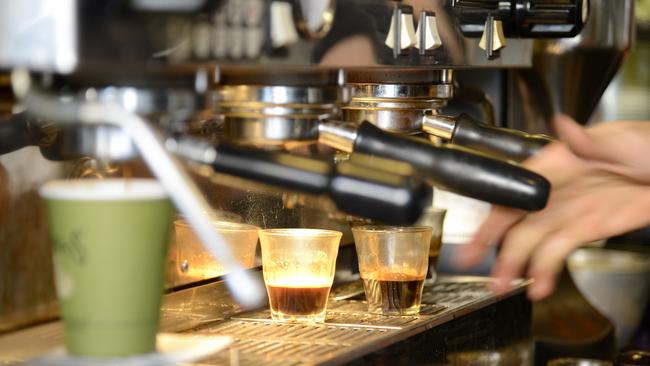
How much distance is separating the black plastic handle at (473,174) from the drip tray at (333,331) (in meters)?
0.21

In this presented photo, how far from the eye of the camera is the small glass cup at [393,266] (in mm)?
1333

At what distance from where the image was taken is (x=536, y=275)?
1143 mm

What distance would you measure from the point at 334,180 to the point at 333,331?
1.37 feet

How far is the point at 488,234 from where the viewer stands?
1.16 meters

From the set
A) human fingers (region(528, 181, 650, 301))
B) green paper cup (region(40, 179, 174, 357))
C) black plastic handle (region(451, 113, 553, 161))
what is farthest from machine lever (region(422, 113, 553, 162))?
green paper cup (region(40, 179, 174, 357))

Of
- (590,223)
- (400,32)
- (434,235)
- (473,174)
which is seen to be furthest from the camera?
(434,235)

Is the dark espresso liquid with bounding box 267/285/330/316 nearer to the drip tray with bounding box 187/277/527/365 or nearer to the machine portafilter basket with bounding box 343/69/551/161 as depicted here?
the drip tray with bounding box 187/277/527/365

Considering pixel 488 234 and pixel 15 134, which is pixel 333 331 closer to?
pixel 488 234

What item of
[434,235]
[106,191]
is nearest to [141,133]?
[106,191]

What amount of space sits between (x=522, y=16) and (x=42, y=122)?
65cm

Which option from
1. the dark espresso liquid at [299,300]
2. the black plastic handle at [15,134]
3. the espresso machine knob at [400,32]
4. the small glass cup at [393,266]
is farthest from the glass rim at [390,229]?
the black plastic handle at [15,134]

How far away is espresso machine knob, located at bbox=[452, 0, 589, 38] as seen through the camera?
4.04 ft

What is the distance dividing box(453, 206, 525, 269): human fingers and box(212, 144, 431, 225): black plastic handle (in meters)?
0.31

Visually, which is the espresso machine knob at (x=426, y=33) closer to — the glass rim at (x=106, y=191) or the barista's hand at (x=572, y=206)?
the barista's hand at (x=572, y=206)
